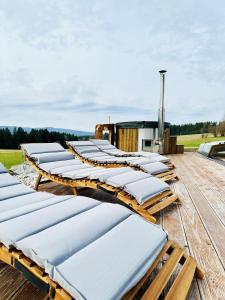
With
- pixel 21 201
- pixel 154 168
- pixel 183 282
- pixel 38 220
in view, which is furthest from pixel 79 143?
pixel 183 282

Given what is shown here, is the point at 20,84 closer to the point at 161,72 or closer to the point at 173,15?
the point at 161,72

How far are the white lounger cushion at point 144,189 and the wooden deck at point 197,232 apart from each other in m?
0.27

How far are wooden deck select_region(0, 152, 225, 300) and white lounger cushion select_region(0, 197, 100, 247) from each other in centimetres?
40

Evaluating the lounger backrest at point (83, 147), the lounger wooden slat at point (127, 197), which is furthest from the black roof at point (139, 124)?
the lounger wooden slat at point (127, 197)

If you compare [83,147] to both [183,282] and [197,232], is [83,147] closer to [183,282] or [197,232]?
[197,232]

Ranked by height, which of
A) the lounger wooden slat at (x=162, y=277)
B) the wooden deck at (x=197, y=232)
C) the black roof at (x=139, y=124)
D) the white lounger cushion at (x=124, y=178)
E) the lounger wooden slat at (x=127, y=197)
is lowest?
the wooden deck at (x=197, y=232)

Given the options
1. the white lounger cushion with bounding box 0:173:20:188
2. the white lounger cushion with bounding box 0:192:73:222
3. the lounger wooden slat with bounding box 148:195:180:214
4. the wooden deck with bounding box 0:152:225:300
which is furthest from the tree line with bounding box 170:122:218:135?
the white lounger cushion with bounding box 0:192:73:222

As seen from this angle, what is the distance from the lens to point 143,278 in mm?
1221

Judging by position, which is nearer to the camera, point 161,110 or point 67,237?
point 67,237

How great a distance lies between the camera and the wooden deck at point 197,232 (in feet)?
4.66

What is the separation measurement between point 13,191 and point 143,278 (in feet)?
5.24

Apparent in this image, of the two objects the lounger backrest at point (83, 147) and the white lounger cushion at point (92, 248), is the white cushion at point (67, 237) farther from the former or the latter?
the lounger backrest at point (83, 147)

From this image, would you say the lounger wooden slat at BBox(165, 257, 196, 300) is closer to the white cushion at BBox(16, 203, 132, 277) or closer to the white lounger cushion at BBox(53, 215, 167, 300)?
the white lounger cushion at BBox(53, 215, 167, 300)

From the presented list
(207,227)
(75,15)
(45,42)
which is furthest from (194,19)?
(207,227)
